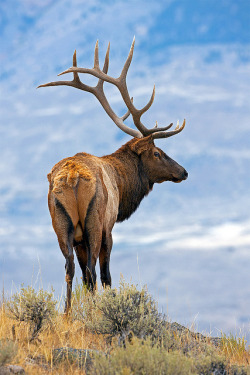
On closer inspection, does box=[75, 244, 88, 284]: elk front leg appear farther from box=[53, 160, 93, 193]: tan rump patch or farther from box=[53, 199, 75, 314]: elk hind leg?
box=[53, 160, 93, 193]: tan rump patch

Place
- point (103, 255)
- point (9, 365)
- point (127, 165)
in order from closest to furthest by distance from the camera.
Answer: point (9, 365) < point (103, 255) < point (127, 165)

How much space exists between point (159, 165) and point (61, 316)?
12.7 feet

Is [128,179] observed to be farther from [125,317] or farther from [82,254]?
[125,317]

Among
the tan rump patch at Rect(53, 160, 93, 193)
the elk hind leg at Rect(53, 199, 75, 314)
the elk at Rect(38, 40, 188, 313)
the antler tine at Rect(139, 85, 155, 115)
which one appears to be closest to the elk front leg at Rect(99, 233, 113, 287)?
the elk at Rect(38, 40, 188, 313)

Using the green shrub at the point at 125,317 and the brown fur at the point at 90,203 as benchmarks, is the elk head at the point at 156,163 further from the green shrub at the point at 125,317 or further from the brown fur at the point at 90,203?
the green shrub at the point at 125,317

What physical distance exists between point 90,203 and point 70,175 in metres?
0.51

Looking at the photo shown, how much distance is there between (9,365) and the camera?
173 inches

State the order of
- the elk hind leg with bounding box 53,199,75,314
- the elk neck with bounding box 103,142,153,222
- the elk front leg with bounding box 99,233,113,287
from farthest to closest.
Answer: the elk neck with bounding box 103,142,153,222 < the elk front leg with bounding box 99,233,113,287 < the elk hind leg with bounding box 53,199,75,314

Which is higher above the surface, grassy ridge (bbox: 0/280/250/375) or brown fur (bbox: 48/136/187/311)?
brown fur (bbox: 48/136/187/311)

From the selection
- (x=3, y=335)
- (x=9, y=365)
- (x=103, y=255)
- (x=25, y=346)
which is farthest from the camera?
(x=103, y=255)

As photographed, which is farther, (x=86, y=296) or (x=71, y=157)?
(x=71, y=157)

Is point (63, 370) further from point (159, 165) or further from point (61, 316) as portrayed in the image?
point (159, 165)

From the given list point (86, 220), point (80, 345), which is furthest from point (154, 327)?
point (86, 220)

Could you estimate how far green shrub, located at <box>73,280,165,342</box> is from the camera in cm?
562
